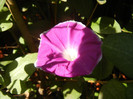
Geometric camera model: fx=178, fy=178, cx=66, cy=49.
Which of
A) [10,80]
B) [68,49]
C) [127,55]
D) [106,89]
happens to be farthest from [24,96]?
[127,55]

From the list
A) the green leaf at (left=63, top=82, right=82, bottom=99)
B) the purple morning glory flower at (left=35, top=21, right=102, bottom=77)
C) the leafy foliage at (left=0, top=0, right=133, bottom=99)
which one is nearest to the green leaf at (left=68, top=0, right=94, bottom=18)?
the leafy foliage at (left=0, top=0, right=133, bottom=99)

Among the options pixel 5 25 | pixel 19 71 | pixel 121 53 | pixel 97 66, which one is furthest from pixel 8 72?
pixel 121 53

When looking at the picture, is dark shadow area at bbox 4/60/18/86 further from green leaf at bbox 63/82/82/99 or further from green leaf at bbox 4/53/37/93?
green leaf at bbox 63/82/82/99

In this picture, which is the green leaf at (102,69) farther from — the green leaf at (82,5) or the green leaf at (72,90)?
the green leaf at (82,5)

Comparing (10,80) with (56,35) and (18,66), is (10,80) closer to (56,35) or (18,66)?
(18,66)

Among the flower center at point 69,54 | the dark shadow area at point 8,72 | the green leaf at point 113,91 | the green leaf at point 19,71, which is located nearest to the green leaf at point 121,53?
the green leaf at point 113,91

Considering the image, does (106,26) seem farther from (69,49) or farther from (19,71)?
(19,71)
